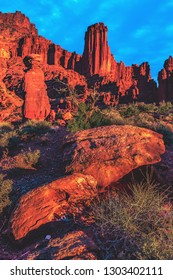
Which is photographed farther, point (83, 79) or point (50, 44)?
point (50, 44)

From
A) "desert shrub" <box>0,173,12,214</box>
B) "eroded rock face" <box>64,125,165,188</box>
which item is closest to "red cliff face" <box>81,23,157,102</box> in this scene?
"eroded rock face" <box>64,125,165,188</box>

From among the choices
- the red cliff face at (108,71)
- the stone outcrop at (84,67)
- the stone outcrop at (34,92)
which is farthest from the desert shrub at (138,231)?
the red cliff face at (108,71)

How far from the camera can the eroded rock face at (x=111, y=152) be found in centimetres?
520

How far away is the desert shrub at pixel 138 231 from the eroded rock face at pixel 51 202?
860 mm

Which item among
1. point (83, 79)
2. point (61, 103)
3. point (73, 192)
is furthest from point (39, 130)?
point (83, 79)

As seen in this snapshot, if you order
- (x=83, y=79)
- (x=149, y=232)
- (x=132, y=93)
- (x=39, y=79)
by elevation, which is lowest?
(x=149, y=232)

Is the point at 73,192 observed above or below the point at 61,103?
below

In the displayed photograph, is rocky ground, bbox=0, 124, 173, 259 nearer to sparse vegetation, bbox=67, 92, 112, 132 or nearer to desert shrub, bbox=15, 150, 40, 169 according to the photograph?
desert shrub, bbox=15, 150, 40, 169

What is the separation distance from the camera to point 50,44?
341 ft

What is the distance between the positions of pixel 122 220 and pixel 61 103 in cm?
5012

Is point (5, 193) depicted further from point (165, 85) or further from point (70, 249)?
point (165, 85)

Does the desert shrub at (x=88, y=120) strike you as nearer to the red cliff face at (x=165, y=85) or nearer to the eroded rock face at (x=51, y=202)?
the eroded rock face at (x=51, y=202)
